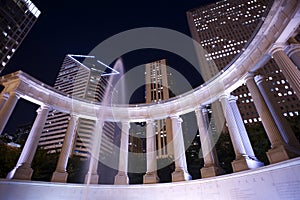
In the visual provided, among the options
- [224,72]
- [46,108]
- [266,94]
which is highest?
[224,72]

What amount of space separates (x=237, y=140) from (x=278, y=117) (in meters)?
5.74

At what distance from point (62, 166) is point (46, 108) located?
10463 millimetres

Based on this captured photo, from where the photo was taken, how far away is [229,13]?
495 ft

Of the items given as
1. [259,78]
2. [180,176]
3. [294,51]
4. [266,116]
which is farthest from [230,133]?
[294,51]

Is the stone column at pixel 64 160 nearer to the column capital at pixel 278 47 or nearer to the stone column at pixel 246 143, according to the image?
the stone column at pixel 246 143

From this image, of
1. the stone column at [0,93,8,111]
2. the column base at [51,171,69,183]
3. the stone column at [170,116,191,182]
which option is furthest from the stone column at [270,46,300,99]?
the stone column at [0,93,8,111]

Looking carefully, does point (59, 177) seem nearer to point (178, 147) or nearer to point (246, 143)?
point (178, 147)

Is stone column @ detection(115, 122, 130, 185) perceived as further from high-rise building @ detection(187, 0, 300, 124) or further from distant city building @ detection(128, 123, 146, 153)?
distant city building @ detection(128, 123, 146, 153)

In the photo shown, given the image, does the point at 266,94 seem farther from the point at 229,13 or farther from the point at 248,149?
the point at 229,13

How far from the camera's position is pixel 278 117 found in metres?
21.0

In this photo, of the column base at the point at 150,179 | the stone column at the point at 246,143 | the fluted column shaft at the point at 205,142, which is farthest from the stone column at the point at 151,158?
the stone column at the point at 246,143

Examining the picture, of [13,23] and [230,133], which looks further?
[13,23]

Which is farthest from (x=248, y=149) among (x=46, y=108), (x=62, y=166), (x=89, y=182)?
(x=46, y=108)

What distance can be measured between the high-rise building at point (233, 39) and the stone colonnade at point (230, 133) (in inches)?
3795
